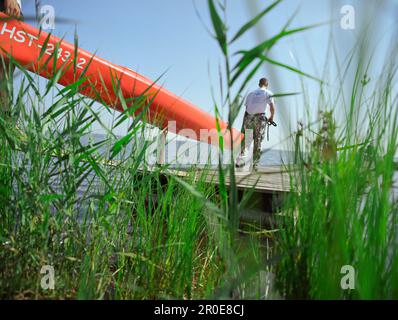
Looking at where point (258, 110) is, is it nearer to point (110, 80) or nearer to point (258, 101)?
point (258, 101)

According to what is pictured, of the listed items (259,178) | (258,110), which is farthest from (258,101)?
(259,178)

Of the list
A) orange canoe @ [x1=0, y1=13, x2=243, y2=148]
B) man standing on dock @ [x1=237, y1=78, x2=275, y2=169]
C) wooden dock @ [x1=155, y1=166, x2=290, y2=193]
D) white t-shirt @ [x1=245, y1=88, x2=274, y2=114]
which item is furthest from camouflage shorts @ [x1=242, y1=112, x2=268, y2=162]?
wooden dock @ [x1=155, y1=166, x2=290, y2=193]

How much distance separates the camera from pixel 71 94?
1052mm

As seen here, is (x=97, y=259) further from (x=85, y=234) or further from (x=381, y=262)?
(x=381, y=262)

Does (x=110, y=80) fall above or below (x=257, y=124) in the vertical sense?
above

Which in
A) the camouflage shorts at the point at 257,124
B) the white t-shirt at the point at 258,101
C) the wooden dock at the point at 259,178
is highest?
the white t-shirt at the point at 258,101

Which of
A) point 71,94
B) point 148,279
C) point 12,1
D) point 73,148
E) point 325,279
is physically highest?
point 12,1

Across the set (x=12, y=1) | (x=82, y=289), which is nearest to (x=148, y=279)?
(x=82, y=289)

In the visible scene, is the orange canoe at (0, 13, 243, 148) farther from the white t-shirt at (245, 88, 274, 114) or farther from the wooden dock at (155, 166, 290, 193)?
the wooden dock at (155, 166, 290, 193)

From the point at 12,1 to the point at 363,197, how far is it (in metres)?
3.18

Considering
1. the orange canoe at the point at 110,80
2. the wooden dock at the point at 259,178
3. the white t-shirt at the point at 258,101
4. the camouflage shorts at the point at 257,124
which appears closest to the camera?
the wooden dock at the point at 259,178

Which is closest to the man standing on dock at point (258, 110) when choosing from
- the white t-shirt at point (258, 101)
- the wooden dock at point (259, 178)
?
the white t-shirt at point (258, 101)

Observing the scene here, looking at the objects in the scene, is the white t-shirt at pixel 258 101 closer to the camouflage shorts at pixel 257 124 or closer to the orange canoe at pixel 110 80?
the camouflage shorts at pixel 257 124

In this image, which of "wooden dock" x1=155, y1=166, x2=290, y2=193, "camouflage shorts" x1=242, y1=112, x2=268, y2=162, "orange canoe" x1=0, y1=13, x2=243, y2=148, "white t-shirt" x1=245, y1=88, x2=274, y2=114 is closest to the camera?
"wooden dock" x1=155, y1=166, x2=290, y2=193
